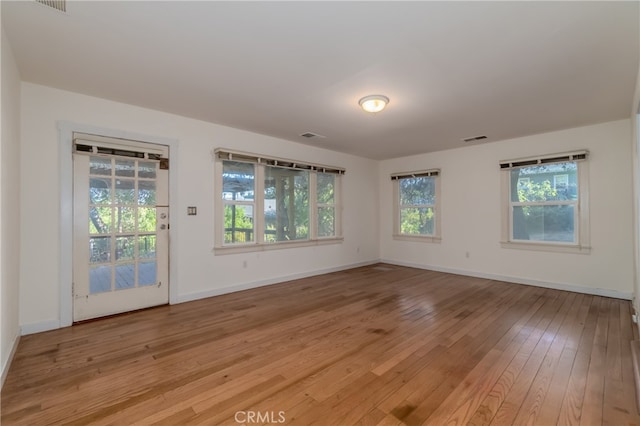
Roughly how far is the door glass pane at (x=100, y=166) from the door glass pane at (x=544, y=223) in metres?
6.16

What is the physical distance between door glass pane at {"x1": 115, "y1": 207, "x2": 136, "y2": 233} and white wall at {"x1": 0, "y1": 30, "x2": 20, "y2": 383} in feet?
2.77

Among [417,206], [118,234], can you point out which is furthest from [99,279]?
[417,206]

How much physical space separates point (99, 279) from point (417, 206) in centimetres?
568

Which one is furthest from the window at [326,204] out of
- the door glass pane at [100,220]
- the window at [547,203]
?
the door glass pane at [100,220]

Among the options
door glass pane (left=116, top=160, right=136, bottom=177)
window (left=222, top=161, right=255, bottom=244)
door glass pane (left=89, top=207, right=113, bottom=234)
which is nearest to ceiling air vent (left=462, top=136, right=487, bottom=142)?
window (left=222, top=161, right=255, bottom=244)

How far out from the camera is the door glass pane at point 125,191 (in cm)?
348

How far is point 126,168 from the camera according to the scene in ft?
11.6

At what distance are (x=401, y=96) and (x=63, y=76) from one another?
3404mm

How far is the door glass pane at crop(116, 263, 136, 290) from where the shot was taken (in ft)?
11.4

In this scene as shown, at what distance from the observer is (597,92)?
10.3 feet

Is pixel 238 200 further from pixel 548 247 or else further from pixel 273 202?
pixel 548 247

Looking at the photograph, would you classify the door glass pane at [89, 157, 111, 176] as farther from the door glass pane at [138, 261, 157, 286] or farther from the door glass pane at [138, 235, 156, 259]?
the door glass pane at [138, 261, 157, 286]

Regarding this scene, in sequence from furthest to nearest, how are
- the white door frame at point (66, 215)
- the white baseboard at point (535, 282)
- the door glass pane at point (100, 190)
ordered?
the white baseboard at point (535, 282) → the door glass pane at point (100, 190) → the white door frame at point (66, 215)

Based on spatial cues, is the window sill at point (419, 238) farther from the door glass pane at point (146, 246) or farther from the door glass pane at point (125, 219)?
the door glass pane at point (125, 219)
